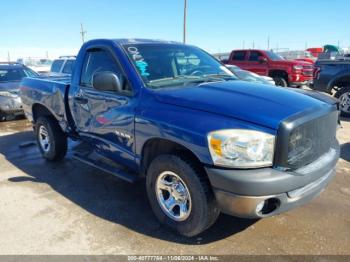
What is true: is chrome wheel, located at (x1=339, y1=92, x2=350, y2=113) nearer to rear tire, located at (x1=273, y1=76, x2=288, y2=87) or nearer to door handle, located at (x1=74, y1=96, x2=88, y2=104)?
rear tire, located at (x1=273, y1=76, x2=288, y2=87)

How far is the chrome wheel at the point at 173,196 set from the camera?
3.06m

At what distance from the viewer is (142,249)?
120 inches

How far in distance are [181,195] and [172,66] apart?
1.53 m

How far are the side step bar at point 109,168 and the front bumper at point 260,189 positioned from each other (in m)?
1.20

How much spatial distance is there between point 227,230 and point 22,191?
107 inches

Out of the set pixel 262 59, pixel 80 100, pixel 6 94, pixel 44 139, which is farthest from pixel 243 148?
pixel 262 59

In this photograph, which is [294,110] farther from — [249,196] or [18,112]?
[18,112]

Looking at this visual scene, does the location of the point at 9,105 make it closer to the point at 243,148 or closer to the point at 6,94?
the point at 6,94

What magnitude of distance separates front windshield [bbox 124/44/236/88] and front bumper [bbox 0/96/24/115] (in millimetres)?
6272

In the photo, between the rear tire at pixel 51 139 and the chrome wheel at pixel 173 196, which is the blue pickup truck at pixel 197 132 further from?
the rear tire at pixel 51 139

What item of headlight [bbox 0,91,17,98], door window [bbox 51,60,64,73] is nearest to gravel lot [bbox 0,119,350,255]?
headlight [bbox 0,91,17,98]

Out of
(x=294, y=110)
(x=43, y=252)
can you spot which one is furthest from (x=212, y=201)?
(x=43, y=252)

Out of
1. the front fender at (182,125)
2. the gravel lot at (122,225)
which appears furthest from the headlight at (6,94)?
the front fender at (182,125)

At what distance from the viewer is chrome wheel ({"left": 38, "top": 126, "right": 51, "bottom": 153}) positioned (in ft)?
17.9
